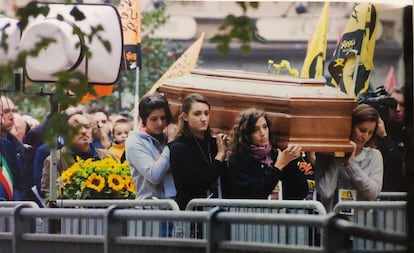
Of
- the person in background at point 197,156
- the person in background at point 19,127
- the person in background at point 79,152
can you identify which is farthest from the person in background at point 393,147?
the person in background at point 19,127

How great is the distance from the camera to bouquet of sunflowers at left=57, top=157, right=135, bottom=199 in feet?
17.3

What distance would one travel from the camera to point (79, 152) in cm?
522

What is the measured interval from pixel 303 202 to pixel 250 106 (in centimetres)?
48

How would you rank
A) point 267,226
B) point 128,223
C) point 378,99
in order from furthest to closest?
1. point 378,99
2. point 128,223
3. point 267,226

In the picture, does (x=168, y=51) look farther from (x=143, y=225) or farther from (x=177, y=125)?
(x=143, y=225)

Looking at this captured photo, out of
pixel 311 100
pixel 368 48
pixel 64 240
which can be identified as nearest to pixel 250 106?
pixel 311 100

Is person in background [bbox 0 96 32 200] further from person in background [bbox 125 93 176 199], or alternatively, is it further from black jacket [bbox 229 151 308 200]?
black jacket [bbox 229 151 308 200]

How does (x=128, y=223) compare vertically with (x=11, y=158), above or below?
below

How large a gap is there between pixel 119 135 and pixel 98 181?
0.23 m

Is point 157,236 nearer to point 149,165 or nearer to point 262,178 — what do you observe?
point 149,165

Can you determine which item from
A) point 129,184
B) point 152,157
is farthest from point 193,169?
point 129,184

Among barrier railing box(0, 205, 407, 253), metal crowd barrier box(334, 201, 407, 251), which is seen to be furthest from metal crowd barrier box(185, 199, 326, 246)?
metal crowd barrier box(334, 201, 407, 251)

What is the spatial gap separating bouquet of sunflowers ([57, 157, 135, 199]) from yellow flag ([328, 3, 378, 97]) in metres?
1.02

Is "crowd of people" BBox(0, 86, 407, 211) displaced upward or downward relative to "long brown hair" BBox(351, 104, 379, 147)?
downward
